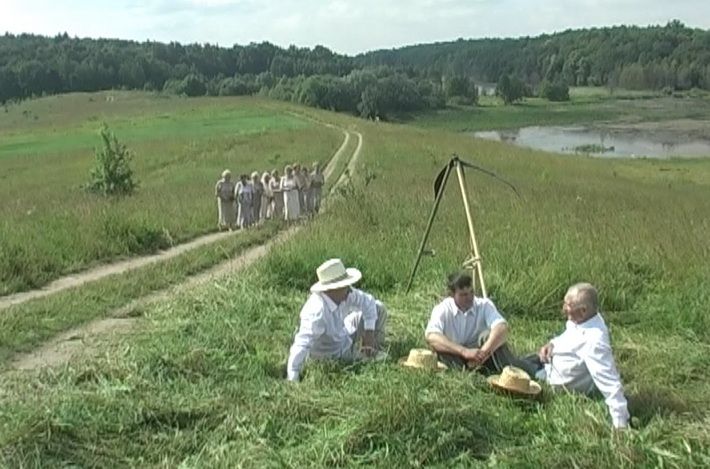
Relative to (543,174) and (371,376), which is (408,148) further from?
(371,376)

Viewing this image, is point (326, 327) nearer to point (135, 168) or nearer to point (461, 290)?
point (461, 290)

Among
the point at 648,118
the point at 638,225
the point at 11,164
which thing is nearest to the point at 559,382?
the point at 638,225

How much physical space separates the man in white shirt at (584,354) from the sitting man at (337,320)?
1668mm

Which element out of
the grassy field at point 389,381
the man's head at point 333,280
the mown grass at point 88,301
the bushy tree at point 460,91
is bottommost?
the bushy tree at point 460,91

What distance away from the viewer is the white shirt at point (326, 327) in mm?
8211

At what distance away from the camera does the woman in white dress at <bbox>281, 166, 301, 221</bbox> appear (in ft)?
71.8

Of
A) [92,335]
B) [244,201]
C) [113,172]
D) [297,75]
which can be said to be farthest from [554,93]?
[92,335]

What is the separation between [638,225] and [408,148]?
29.0 m

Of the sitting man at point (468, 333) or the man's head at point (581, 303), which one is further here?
the sitting man at point (468, 333)

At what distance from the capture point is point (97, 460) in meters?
6.49

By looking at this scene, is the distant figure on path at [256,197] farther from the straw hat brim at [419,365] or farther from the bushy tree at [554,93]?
the bushy tree at [554,93]

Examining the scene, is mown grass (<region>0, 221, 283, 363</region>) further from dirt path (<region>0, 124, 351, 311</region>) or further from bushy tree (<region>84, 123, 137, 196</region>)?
bushy tree (<region>84, 123, 137, 196</region>)

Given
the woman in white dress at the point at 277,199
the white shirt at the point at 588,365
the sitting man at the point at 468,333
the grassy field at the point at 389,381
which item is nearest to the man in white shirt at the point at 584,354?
the white shirt at the point at 588,365

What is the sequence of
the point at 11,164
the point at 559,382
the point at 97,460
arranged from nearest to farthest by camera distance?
the point at 97,460
the point at 559,382
the point at 11,164
